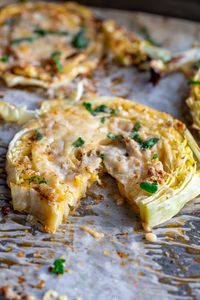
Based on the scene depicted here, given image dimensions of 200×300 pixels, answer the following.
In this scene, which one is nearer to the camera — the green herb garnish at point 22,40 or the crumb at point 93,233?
the crumb at point 93,233

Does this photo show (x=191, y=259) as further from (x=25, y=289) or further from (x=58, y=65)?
(x=58, y=65)

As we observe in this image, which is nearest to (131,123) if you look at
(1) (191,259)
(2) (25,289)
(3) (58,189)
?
(3) (58,189)

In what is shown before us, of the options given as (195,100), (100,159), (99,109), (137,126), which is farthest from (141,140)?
(195,100)

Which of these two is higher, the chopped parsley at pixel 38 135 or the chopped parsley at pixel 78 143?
the chopped parsley at pixel 78 143

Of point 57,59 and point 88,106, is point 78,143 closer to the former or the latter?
point 88,106

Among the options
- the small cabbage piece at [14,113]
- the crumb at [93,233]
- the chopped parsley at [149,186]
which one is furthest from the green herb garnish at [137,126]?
the crumb at [93,233]

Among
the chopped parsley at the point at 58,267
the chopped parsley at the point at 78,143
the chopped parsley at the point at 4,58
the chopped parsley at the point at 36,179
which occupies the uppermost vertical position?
the chopped parsley at the point at 4,58

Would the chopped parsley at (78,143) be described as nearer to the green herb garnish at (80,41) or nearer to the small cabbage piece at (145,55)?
the small cabbage piece at (145,55)
